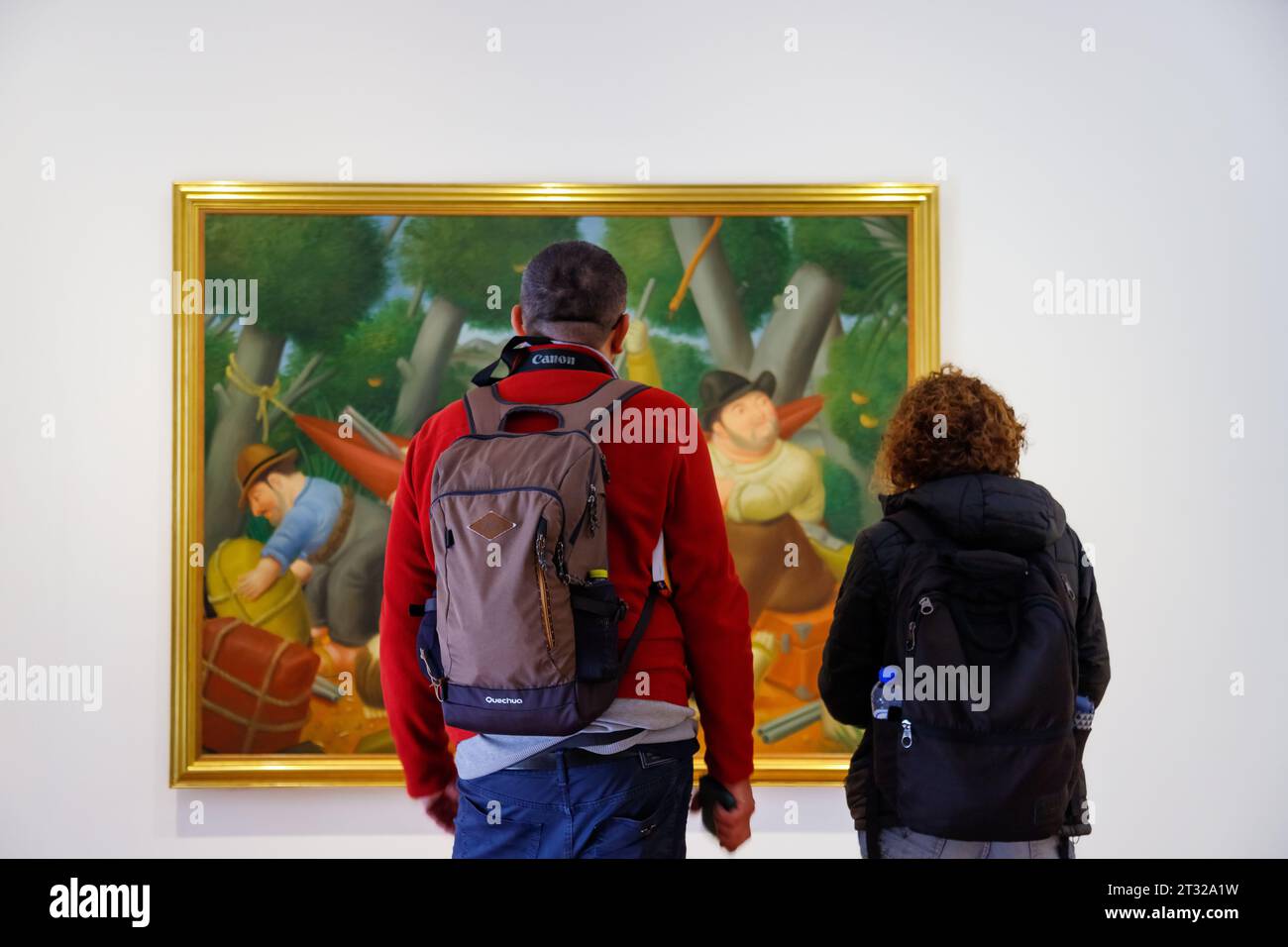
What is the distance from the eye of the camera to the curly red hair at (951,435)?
1.92m

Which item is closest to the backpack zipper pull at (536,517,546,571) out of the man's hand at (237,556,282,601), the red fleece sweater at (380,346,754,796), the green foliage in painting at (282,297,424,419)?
the red fleece sweater at (380,346,754,796)

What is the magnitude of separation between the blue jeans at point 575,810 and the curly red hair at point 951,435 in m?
0.72

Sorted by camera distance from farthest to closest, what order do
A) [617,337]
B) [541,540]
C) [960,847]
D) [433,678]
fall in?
1. [617,337]
2. [960,847]
3. [433,678]
4. [541,540]

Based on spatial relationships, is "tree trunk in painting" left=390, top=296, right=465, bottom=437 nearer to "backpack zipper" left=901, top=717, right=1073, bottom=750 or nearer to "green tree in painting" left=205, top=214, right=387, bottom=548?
"green tree in painting" left=205, top=214, right=387, bottom=548

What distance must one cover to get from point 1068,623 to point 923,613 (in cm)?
24

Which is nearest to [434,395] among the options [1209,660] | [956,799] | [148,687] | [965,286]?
[148,687]

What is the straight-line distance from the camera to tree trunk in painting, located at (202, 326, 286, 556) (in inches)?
122

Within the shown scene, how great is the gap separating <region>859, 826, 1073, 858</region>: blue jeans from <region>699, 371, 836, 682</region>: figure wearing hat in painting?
1.27m

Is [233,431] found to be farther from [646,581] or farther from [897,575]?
[897,575]

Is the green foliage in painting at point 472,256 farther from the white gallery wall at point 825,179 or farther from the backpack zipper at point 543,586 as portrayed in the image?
the backpack zipper at point 543,586

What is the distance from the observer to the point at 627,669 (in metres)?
1.71

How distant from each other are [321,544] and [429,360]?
2.06ft

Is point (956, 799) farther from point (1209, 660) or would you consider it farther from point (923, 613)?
point (1209, 660)

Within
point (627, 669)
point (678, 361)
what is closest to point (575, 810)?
point (627, 669)
